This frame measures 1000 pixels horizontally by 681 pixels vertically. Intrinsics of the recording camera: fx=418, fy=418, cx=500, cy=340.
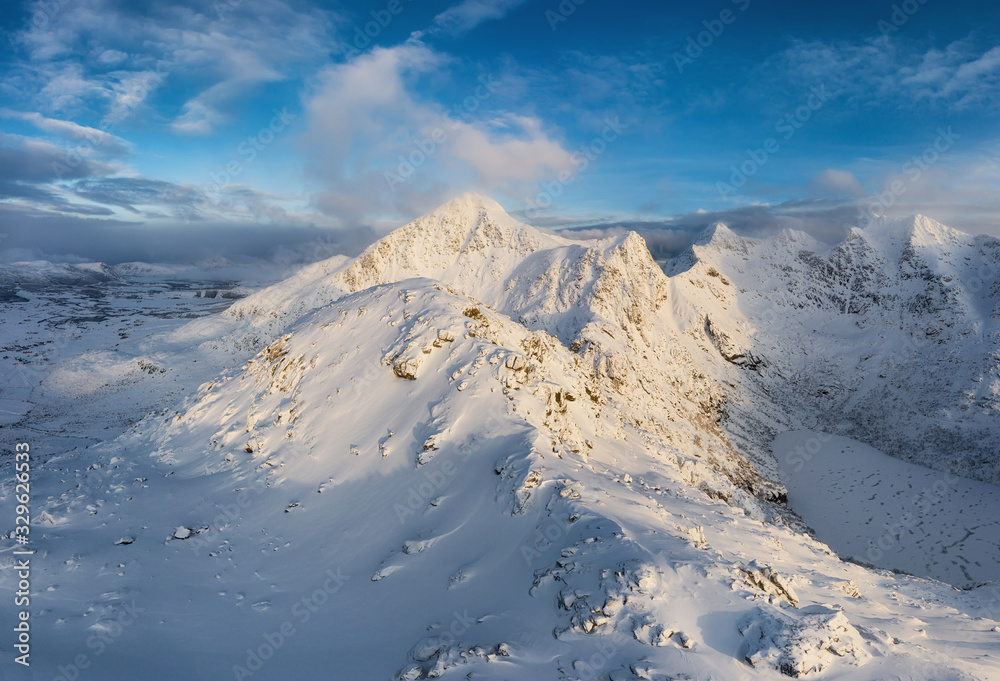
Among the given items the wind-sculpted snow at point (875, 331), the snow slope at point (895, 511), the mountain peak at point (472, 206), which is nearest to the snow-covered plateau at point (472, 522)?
the snow slope at point (895, 511)

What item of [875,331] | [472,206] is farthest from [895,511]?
[472,206]

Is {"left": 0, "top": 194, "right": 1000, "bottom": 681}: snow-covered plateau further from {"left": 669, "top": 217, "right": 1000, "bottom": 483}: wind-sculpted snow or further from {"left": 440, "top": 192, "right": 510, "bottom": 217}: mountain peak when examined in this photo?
{"left": 440, "top": 192, "right": 510, "bottom": 217}: mountain peak

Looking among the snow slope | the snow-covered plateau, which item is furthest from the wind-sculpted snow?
the snow slope

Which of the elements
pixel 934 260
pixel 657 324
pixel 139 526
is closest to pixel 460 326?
pixel 139 526

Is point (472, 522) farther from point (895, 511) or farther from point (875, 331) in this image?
point (875, 331)

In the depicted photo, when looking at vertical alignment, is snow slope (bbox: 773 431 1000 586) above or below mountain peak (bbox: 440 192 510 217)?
below

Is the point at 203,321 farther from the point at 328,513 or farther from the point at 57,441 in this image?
the point at 328,513

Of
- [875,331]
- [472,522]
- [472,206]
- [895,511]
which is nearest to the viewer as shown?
[472,522]

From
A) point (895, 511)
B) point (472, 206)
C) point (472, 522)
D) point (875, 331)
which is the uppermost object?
point (472, 206)
